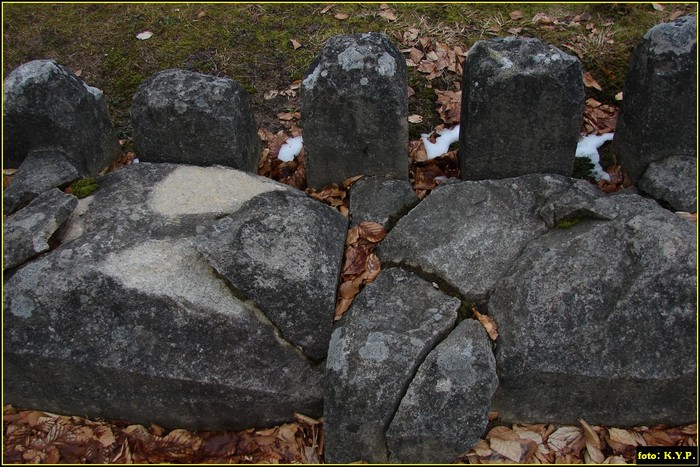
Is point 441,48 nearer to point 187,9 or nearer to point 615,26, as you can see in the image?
point 615,26

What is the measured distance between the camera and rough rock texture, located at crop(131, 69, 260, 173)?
3316 millimetres

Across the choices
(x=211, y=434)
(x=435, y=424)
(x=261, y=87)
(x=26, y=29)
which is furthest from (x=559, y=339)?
(x=26, y=29)

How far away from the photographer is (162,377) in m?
2.72

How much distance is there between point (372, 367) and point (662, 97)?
6.29 ft

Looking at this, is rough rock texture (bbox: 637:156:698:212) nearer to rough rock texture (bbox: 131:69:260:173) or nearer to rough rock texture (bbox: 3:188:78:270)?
rough rock texture (bbox: 131:69:260:173)

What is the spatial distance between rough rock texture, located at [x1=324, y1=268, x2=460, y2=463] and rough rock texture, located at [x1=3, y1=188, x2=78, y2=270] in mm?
1450

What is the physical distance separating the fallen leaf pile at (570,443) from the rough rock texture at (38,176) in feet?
8.09

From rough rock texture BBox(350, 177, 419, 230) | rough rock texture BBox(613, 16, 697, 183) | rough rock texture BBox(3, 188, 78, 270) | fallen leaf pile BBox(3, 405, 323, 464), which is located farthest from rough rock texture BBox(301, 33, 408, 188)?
fallen leaf pile BBox(3, 405, 323, 464)

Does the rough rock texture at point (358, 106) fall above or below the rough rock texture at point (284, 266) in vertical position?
above

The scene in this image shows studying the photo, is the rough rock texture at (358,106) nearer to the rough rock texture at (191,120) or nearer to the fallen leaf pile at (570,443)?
the rough rock texture at (191,120)

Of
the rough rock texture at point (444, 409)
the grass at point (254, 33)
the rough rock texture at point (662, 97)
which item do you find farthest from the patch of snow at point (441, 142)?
the rough rock texture at point (444, 409)

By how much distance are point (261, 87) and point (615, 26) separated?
2662 mm

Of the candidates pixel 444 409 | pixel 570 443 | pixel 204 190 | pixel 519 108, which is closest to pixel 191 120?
pixel 204 190

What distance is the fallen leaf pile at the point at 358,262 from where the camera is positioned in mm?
2994
